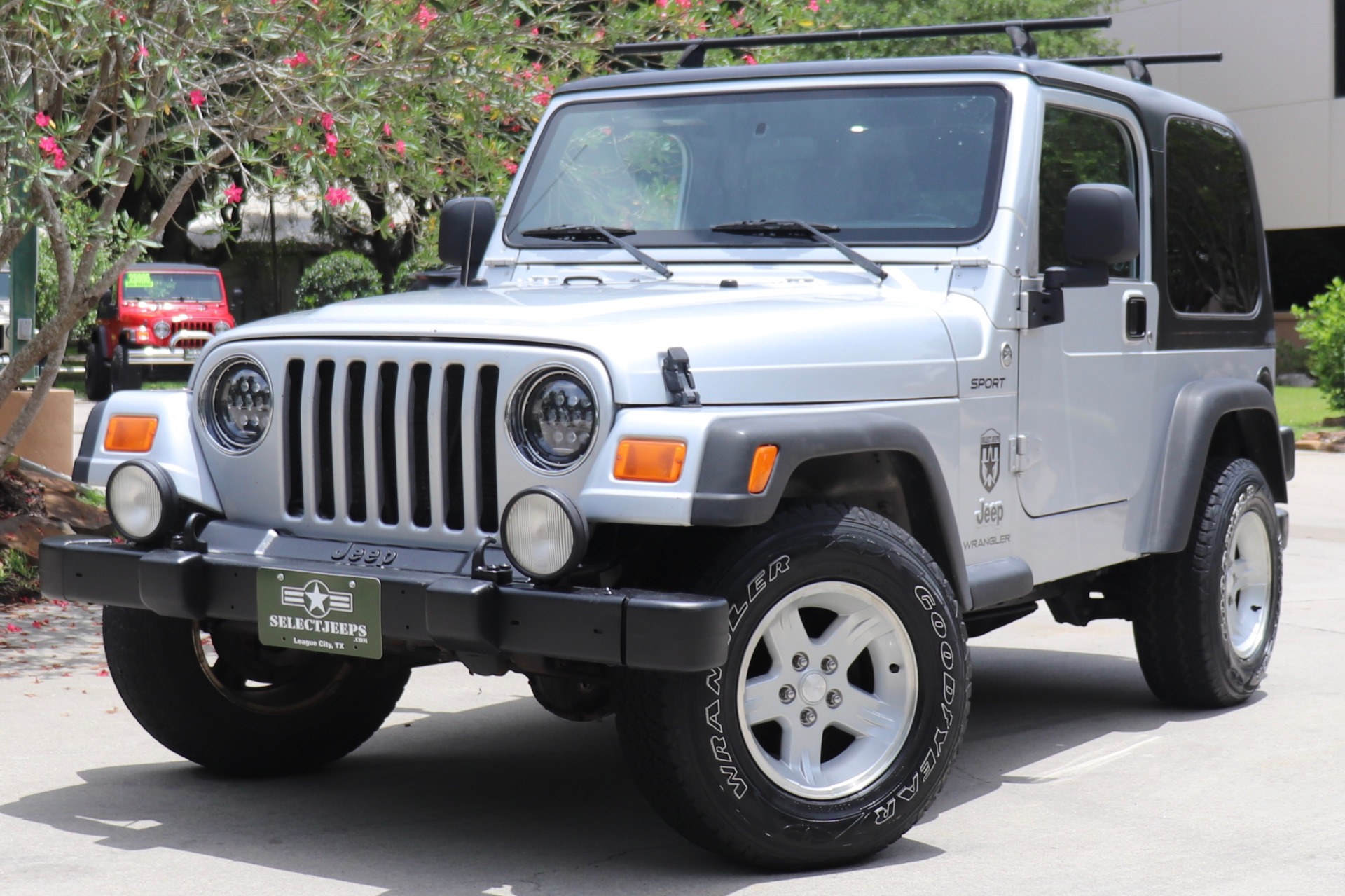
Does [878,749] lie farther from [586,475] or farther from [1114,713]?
[1114,713]

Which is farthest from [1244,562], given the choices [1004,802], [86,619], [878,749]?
[86,619]

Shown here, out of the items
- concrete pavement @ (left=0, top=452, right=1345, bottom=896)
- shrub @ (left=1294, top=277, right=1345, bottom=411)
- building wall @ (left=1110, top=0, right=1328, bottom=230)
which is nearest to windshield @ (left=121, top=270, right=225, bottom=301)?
building wall @ (left=1110, top=0, right=1328, bottom=230)

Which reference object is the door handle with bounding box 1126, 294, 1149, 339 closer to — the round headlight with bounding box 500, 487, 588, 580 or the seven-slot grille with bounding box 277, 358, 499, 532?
the seven-slot grille with bounding box 277, 358, 499, 532

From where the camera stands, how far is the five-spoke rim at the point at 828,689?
415 centimetres

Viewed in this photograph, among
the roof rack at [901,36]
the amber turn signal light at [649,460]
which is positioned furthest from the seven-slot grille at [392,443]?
the roof rack at [901,36]

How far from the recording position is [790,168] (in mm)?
5320

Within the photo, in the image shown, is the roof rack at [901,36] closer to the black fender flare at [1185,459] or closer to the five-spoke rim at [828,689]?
the black fender flare at [1185,459]

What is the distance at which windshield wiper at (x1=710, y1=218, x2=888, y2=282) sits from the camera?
5016mm

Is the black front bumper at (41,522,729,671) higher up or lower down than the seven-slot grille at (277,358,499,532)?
lower down

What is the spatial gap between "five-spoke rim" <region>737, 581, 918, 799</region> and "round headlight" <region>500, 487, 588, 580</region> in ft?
1.77

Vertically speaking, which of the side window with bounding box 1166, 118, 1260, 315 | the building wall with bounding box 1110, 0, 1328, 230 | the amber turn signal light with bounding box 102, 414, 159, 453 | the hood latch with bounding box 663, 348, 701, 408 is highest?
the building wall with bounding box 1110, 0, 1328, 230

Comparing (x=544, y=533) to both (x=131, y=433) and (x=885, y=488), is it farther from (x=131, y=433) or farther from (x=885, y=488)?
(x=131, y=433)

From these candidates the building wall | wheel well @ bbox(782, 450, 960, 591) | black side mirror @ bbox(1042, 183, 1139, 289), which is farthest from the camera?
the building wall

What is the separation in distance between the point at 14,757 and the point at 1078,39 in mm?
22805
